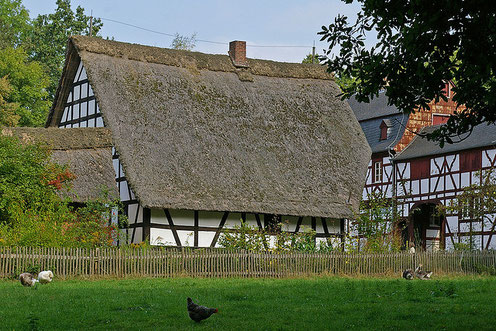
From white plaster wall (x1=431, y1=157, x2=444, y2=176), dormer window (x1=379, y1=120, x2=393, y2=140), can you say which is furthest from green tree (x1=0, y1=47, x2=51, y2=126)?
white plaster wall (x1=431, y1=157, x2=444, y2=176)

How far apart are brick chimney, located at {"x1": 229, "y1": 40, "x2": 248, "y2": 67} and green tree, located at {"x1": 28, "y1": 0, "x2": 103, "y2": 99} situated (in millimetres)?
23879

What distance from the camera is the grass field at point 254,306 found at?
1206 cm

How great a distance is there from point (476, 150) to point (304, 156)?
12335 millimetres

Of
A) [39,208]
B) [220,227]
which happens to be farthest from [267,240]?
[39,208]

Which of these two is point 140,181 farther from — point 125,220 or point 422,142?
point 422,142

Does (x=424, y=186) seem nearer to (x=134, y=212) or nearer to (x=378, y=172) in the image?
(x=378, y=172)

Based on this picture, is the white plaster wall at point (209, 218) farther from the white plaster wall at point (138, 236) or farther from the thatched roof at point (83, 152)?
the thatched roof at point (83, 152)

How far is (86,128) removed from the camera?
27.8m

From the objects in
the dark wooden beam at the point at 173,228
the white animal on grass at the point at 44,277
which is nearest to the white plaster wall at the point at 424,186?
the dark wooden beam at the point at 173,228

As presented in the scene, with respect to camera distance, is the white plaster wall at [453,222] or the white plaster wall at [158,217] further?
the white plaster wall at [453,222]

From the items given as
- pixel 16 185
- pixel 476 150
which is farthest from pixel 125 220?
pixel 476 150

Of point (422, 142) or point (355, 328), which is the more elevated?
point (422, 142)

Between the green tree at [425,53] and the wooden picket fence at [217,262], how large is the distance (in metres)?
12.2

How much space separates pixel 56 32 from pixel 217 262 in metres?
38.3
